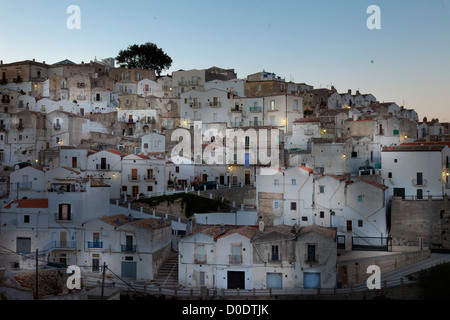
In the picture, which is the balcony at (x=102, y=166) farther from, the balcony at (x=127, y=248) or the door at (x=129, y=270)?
the door at (x=129, y=270)

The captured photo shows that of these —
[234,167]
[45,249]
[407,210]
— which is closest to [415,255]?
[407,210]

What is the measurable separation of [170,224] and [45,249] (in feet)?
22.8

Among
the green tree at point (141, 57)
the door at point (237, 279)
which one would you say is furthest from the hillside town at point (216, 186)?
the green tree at point (141, 57)

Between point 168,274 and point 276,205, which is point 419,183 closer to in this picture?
point 276,205

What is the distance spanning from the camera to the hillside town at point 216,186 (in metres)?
→ 26.5

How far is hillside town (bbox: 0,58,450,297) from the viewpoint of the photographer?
26484 mm

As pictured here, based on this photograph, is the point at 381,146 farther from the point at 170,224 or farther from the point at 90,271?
the point at 90,271

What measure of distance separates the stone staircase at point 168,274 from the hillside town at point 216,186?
104 mm

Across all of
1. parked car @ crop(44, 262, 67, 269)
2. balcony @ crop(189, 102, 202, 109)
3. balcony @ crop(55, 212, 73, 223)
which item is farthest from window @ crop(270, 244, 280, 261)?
balcony @ crop(189, 102, 202, 109)

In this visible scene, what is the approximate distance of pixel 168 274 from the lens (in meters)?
27.8

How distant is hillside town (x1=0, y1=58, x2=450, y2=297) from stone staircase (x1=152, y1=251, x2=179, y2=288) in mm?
104

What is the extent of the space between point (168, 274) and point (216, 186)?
10638mm

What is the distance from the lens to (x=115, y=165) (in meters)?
38.2
